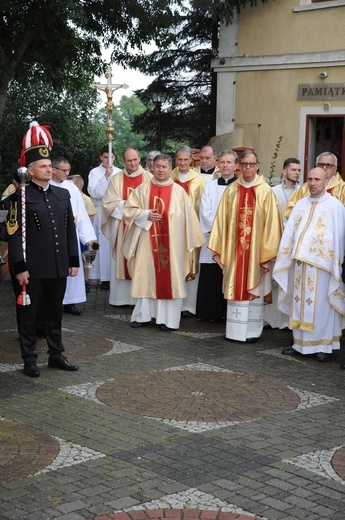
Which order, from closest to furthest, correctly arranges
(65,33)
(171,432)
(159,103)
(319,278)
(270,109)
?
(171,432) → (319,278) → (270,109) → (65,33) → (159,103)

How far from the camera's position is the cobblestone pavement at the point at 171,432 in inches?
197

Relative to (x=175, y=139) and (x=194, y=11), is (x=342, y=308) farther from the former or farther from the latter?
(x=175, y=139)

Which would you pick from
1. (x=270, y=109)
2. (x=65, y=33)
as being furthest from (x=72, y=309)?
(x=65, y=33)

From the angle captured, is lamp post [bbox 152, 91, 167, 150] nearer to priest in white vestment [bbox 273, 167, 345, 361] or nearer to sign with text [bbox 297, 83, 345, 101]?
sign with text [bbox 297, 83, 345, 101]

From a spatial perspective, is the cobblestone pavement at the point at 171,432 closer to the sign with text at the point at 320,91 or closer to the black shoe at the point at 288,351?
the black shoe at the point at 288,351

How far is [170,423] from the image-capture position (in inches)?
255

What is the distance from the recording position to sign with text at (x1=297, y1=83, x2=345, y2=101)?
16.4 m

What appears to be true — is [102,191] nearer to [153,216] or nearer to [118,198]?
[118,198]

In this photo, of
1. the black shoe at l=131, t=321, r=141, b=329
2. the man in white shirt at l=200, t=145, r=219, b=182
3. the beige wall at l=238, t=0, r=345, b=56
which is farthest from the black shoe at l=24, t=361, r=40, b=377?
the beige wall at l=238, t=0, r=345, b=56

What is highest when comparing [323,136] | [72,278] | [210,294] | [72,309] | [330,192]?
[323,136]

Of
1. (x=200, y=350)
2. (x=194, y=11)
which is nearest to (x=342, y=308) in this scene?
(x=200, y=350)

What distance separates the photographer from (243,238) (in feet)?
31.2

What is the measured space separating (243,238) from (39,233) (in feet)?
8.64

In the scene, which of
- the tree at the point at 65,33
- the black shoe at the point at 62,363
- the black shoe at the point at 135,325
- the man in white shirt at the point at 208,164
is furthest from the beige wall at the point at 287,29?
the black shoe at the point at 62,363
